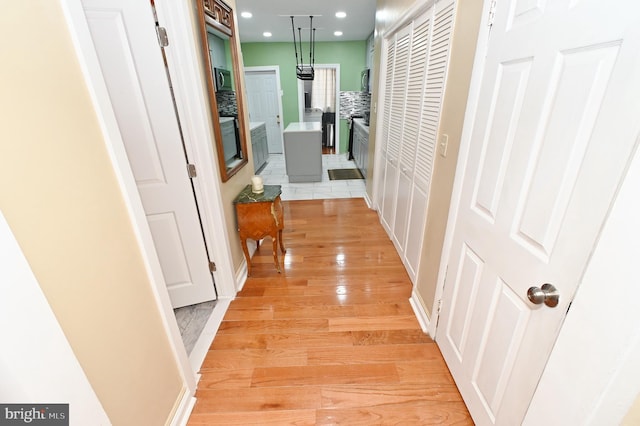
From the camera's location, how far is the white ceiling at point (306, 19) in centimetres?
371

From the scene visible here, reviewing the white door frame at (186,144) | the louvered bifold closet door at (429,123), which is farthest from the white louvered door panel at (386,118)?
the white door frame at (186,144)

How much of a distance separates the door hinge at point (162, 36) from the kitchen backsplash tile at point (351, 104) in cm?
560

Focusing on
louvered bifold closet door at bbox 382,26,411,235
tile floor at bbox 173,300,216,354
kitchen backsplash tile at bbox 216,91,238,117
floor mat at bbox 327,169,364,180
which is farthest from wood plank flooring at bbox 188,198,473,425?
floor mat at bbox 327,169,364,180

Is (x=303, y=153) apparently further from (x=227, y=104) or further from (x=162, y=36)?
(x=162, y=36)

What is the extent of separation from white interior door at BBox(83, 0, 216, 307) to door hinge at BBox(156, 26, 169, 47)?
2 cm

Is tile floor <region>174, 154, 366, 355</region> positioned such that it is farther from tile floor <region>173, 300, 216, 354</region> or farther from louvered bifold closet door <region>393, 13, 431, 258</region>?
louvered bifold closet door <region>393, 13, 431, 258</region>

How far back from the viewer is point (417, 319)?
72.8 inches

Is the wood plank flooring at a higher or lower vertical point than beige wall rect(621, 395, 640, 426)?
lower

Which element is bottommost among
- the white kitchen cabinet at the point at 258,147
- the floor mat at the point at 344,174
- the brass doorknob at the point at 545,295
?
the floor mat at the point at 344,174

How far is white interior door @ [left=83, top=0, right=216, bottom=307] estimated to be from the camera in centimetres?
135

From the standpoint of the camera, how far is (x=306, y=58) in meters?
6.37

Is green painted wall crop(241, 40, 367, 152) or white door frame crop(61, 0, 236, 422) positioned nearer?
white door frame crop(61, 0, 236, 422)

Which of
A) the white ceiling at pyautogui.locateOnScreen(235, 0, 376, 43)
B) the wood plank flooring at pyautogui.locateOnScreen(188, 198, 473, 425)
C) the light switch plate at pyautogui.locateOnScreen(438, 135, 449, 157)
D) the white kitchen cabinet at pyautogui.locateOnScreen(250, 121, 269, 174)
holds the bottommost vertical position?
the wood plank flooring at pyautogui.locateOnScreen(188, 198, 473, 425)

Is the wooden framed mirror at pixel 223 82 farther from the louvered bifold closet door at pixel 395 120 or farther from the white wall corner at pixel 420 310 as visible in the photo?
the white wall corner at pixel 420 310
